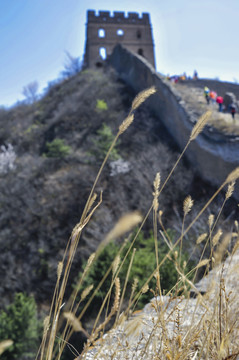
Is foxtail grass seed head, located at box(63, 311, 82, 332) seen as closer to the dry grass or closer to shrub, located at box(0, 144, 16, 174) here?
the dry grass

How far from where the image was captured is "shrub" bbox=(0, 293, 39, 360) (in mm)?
7234

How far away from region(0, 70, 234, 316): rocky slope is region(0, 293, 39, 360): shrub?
1.44 meters

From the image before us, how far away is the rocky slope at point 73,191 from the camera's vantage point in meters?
9.81

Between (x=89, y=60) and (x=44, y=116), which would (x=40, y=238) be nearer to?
(x=44, y=116)

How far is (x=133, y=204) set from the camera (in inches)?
445

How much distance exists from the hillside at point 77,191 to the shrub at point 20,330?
1249mm

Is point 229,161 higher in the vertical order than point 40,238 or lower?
higher

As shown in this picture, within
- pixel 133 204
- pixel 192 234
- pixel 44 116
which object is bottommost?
pixel 192 234

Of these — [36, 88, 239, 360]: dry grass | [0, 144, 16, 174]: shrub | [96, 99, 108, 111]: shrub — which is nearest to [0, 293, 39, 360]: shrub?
[36, 88, 239, 360]: dry grass

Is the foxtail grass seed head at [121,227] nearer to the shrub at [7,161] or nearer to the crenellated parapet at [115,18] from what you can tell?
the shrub at [7,161]

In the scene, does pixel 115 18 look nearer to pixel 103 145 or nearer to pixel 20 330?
pixel 103 145

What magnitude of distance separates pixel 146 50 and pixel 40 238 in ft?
65.8

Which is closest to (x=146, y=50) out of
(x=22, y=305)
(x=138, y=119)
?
(x=138, y=119)

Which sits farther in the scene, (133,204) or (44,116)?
(44,116)
